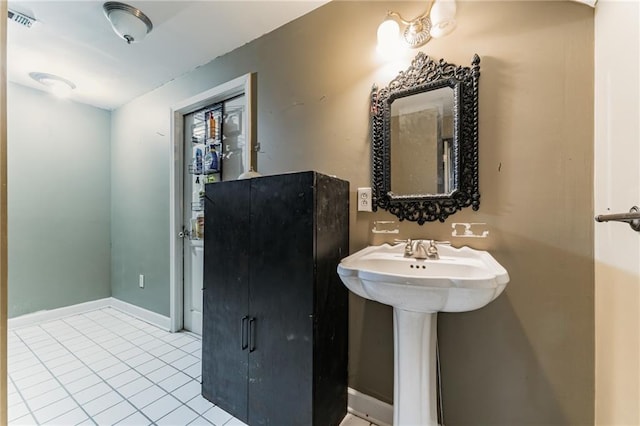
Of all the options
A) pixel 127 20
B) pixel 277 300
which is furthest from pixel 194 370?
pixel 127 20

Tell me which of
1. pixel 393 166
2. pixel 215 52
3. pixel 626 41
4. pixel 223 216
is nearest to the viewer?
pixel 626 41

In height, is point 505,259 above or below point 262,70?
below

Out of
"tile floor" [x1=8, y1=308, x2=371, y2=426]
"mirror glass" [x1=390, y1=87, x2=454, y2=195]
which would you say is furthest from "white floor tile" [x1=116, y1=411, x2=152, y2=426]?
"mirror glass" [x1=390, y1=87, x2=454, y2=195]

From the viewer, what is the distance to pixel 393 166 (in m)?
1.35

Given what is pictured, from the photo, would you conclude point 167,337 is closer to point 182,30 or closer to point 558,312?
point 182,30

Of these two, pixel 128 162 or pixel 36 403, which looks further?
pixel 128 162

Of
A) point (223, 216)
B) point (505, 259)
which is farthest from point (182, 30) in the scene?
point (505, 259)

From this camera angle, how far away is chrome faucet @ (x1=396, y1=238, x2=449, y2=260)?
1.15 meters

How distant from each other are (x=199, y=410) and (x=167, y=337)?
111 centimetres

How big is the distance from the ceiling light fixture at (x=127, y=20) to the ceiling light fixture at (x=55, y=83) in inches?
50.8

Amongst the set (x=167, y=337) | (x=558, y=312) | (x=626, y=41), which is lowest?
(x=167, y=337)

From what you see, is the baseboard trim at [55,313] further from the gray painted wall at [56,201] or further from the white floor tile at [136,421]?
the white floor tile at [136,421]

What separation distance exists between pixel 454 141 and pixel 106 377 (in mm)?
2549

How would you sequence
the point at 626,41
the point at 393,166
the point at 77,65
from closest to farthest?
the point at 626,41 → the point at 393,166 → the point at 77,65
